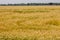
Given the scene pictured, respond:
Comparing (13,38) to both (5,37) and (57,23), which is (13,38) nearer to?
(5,37)

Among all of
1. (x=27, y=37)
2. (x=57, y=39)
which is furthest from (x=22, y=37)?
(x=57, y=39)

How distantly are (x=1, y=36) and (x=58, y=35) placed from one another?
3605mm

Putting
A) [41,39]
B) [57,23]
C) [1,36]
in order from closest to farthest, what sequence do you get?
[41,39]
[1,36]
[57,23]

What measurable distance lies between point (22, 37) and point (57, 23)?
9484 millimetres

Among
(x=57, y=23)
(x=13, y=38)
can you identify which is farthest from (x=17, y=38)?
(x=57, y=23)

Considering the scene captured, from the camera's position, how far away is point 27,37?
45.0ft

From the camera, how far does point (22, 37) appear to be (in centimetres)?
1377

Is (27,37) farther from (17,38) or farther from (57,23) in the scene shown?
(57,23)

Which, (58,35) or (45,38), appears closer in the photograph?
(45,38)

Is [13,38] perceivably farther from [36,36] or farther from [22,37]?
[36,36]

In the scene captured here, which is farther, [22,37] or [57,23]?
[57,23]

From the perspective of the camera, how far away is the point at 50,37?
45.2 ft

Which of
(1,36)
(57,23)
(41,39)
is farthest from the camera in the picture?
(57,23)

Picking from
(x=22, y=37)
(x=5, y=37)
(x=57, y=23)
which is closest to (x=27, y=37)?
(x=22, y=37)
